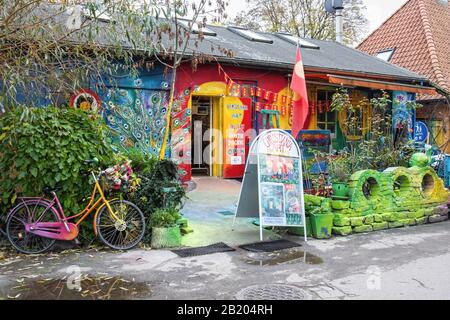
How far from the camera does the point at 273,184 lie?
7289mm

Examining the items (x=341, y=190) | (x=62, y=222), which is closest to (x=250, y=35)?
(x=341, y=190)

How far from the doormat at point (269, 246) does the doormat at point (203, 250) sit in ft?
0.94

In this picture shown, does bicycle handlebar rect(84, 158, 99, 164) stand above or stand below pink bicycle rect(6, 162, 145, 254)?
above

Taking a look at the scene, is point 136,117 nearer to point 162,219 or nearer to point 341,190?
point 162,219

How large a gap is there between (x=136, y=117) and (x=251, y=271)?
5.60m

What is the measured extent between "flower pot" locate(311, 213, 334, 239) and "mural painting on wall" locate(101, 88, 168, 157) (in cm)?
421

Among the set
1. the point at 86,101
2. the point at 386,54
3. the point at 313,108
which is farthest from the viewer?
the point at 386,54

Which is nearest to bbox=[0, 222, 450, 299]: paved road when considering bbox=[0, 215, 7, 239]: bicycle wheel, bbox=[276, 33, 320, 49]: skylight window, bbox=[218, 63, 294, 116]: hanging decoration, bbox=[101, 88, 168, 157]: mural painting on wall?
bbox=[0, 215, 7, 239]: bicycle wheel

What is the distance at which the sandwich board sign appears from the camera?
719 cm

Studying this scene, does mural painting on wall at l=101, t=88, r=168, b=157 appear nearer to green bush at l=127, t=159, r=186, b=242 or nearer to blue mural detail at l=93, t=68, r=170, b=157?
blue mural detail at l=93, t=68, r=170, b=157

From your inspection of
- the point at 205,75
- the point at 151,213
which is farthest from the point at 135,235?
the point at 205,75

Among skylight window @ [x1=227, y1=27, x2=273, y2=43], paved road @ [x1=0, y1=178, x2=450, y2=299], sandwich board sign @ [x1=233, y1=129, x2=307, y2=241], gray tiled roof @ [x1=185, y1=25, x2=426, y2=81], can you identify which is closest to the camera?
paved road @ [x1=0, y1=178, x2=450, y2=299]

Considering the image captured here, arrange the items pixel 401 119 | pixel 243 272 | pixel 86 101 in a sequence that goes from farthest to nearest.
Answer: pixel 401 119
pixel 86 101
pixel 243 272

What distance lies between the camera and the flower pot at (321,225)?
293 inches
